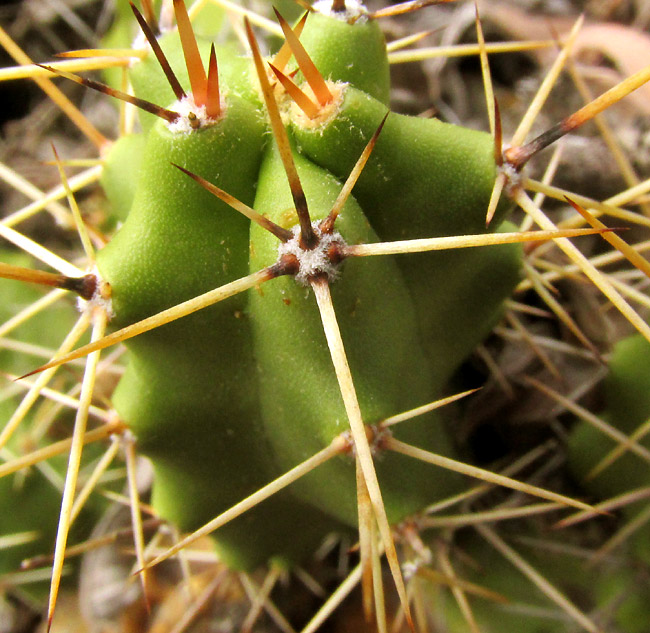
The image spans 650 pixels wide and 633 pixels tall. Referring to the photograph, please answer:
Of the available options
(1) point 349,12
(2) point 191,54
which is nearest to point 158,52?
(2) point 191,54

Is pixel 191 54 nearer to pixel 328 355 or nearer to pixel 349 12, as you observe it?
pixel 349 12

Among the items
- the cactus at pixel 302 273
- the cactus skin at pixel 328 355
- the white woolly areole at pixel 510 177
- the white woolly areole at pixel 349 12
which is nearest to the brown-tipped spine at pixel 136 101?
the cactus at pixel 302 273

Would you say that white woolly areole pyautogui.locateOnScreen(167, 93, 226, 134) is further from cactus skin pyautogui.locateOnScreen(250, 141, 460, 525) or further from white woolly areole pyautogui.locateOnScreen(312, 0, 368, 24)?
white woolly areole pyautogui.locateOnScreen(312, 0, 368, 24)

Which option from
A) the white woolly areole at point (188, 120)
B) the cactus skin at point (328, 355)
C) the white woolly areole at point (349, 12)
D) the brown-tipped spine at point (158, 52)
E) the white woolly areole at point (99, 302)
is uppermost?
the white woolly areole at point (349, 12)

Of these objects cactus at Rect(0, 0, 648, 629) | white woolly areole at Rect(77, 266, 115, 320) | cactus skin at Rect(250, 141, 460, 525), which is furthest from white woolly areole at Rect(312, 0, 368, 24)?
white woolly areole at Rect(77, 266, 115, 320)

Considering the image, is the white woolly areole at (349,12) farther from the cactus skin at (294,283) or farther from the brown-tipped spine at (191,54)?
the brown-tipped spine at (191,54)

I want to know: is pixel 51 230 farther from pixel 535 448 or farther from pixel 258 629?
pixel 535 448

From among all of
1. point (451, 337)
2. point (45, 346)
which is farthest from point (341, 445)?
point (45, 346)
